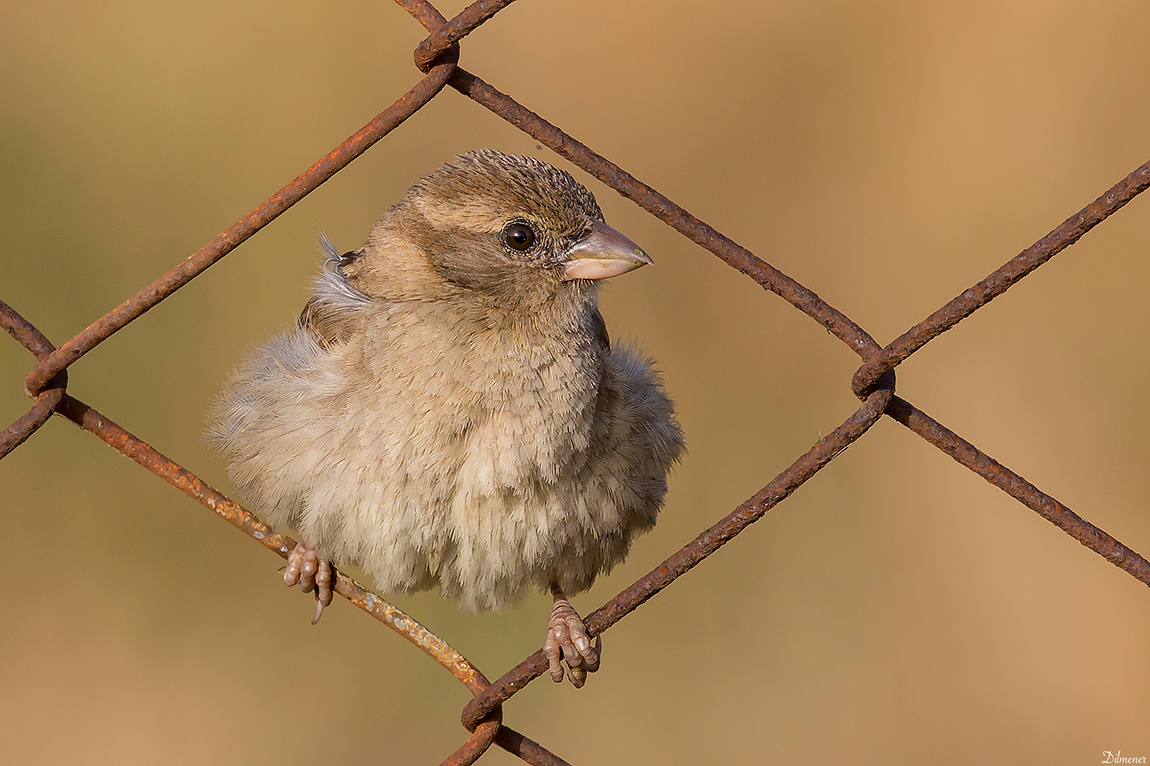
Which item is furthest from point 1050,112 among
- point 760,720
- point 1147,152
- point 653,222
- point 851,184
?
point 760,720

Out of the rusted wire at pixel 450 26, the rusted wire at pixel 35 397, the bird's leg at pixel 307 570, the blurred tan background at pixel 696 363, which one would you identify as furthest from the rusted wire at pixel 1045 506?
the blurred tan background at pixel 696 363

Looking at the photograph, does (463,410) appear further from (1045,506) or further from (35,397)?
(1045,506)

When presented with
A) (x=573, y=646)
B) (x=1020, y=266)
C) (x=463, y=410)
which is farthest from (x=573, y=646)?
(x=1020, y=266)

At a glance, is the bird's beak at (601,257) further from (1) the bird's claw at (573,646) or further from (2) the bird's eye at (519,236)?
(1) the bird's claw at (573,646)

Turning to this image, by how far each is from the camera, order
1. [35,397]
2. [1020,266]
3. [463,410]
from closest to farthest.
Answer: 1. [1020,266]
2. [35,397]
3. [463,410]

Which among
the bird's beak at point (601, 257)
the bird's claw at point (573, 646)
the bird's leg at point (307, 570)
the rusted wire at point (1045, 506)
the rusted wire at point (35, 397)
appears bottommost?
the rusted wire at point (35, 397)

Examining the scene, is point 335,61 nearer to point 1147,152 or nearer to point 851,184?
point 851,184

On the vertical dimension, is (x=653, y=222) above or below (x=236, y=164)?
above
